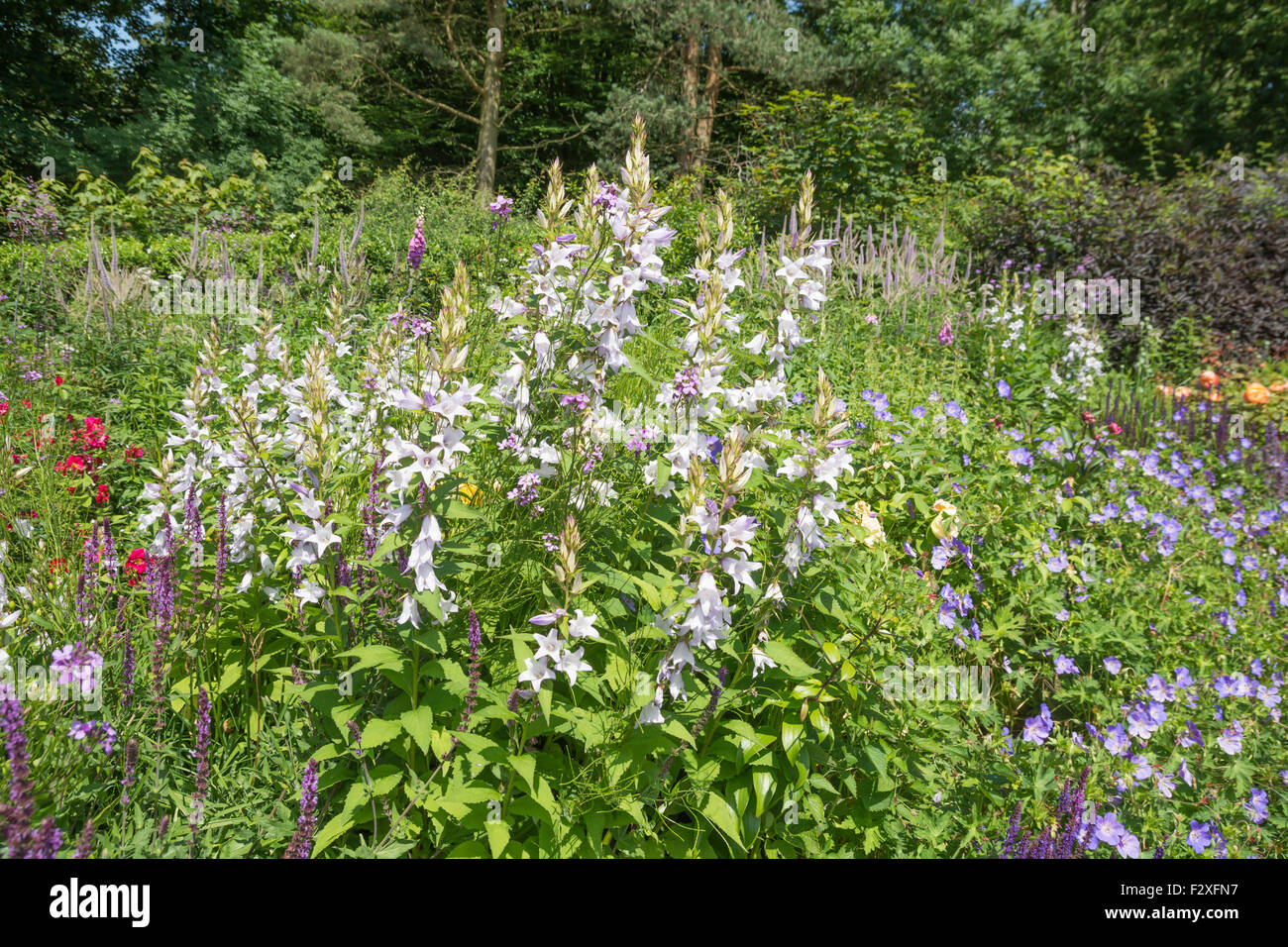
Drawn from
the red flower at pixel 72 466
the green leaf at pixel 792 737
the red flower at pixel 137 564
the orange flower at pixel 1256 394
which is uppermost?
the orange flower at pixel 1256 394

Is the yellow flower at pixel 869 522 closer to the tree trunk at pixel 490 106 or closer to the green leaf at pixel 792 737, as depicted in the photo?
the green leaf at pixel 792 737

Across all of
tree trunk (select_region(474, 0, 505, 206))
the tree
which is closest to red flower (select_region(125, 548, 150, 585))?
the tree

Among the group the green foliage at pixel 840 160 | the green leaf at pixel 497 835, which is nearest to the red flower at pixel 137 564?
the green leaf at pixel 497 835

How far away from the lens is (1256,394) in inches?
245

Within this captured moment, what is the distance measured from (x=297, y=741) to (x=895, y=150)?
12580 millimetres

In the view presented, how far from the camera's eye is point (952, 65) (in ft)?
72.8

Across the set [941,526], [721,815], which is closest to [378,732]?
[721,815]

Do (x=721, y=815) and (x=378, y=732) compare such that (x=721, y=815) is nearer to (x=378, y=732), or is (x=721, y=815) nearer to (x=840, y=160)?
(x=378, y=732)

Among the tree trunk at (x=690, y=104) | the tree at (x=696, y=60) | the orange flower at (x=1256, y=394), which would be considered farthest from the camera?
the tree trunk at (x=690, y=104)

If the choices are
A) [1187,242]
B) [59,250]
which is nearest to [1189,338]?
[1187,242]

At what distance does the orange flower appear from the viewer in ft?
20.4

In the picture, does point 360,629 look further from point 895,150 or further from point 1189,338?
point 895,150

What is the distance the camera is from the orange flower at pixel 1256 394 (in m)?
6.22

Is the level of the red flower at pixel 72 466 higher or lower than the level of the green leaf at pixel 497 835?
higher
